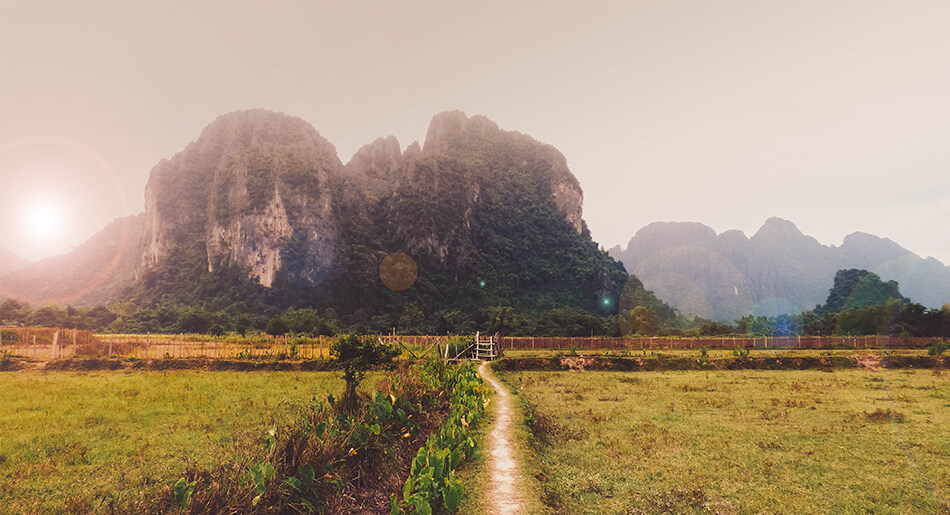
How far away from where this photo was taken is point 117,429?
1124 cm

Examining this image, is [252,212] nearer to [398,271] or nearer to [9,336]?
[398,271]

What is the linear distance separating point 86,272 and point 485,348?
172m

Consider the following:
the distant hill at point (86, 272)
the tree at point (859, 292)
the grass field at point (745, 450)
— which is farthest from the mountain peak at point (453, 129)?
the grass field at point (745, 450)

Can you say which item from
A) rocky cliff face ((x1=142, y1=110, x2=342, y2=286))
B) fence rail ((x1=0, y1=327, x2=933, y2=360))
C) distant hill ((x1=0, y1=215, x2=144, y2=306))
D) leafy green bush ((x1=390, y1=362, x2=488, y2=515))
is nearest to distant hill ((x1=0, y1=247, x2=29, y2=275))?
distant hill ((x1=0, y1=215, x2=144, y2=306))

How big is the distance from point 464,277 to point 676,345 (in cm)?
7654

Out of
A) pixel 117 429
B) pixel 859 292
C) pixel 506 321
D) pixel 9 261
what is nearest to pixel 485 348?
pixel 117 429

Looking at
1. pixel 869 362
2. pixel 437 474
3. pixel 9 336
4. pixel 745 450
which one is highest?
pixel 437 474

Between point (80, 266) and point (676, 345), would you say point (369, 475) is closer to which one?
point (676, 345)

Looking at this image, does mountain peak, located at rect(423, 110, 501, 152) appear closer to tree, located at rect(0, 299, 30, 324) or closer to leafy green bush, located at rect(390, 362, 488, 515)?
tree, located at rect(0, 299, 30, 324)

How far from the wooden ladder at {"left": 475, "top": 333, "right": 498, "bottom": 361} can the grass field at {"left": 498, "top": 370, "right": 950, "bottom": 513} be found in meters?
14.2

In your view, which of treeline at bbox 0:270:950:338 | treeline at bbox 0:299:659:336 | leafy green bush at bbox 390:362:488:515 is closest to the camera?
leafy green bush at bbox 390:362:488:515

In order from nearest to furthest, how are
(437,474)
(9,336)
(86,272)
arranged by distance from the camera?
(437,474), (9,336), (86,272)

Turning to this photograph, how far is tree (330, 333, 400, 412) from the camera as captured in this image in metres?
8.12

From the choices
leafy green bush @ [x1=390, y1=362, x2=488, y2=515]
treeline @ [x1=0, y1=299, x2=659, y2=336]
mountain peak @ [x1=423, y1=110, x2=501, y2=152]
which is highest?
mountain peak @ [x1=423, y1=110, x2=501, y2=152]
